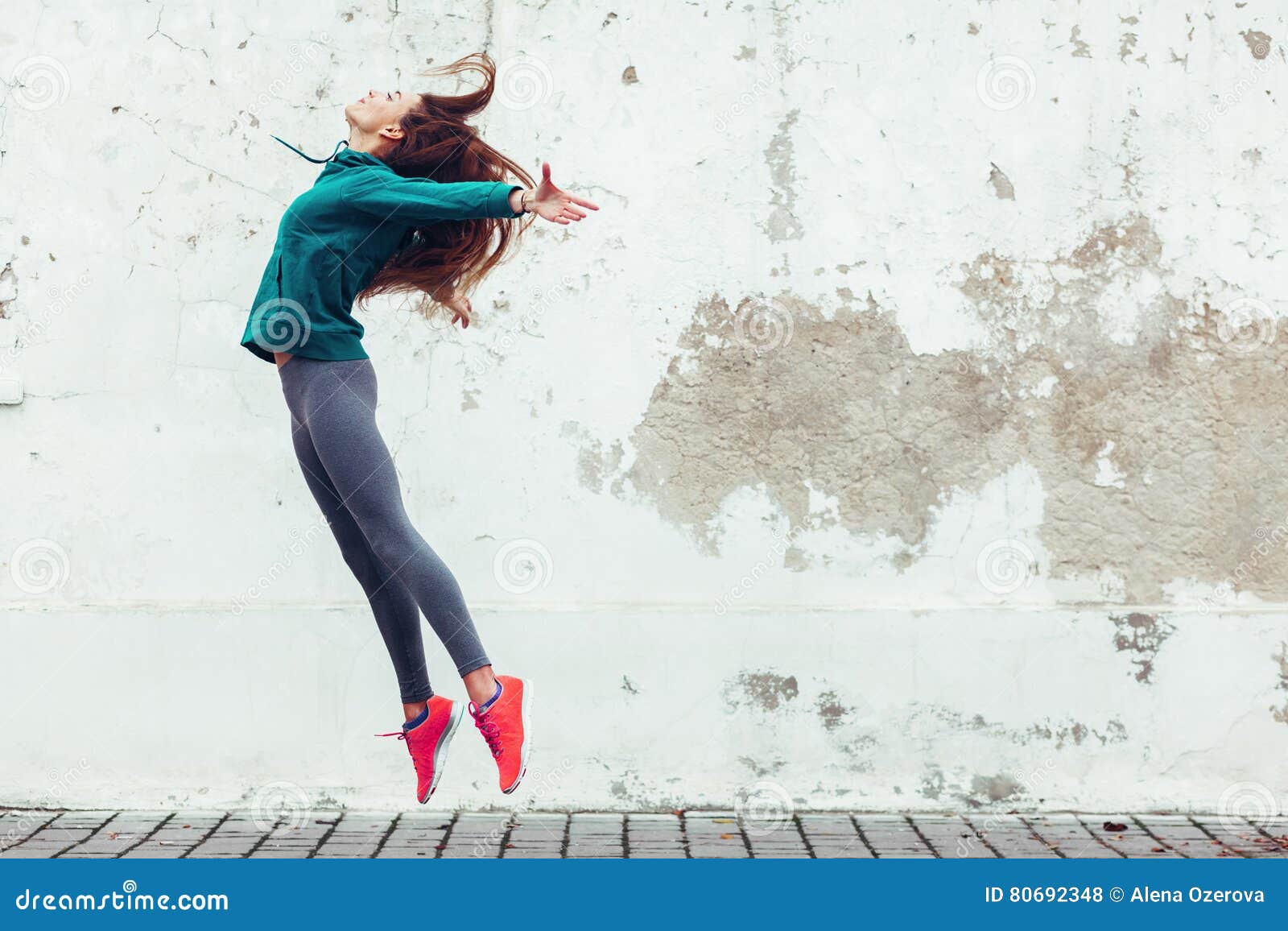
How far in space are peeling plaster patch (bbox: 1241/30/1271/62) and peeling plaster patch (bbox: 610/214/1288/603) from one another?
2.94 ft

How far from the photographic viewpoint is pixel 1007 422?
197 inches

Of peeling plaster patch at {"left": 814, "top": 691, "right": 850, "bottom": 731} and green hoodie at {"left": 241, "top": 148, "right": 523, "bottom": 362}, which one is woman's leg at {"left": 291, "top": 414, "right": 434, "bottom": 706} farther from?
peeling plaster patch at {"left": 814, "top": 691, "right": 850, "bottom": 731}

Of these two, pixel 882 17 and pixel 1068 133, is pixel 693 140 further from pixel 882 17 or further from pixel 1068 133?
pixel 1068 133

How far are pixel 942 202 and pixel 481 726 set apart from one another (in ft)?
8.75

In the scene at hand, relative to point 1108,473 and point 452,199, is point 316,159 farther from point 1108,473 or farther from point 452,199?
point 1108,473

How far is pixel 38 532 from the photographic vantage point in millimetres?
4949

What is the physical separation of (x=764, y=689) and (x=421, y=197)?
2257 millimetres

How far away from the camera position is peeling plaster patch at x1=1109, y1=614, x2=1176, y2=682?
491cm

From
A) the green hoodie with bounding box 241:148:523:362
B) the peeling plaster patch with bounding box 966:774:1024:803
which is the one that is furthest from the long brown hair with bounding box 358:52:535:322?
the peeling plaster patch with bounding box 966:774:1024:803

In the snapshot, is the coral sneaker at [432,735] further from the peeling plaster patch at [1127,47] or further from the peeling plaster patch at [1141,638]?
the peeling plaster patch at [1127,47]

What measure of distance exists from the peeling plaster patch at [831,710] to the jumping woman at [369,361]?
1.38m

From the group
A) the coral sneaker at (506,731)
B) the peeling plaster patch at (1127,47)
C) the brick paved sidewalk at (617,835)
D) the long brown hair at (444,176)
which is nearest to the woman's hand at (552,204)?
the long brown hair at (444,176)

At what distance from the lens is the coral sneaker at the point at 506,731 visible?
145 inches

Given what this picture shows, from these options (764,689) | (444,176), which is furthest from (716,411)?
(444,176)
